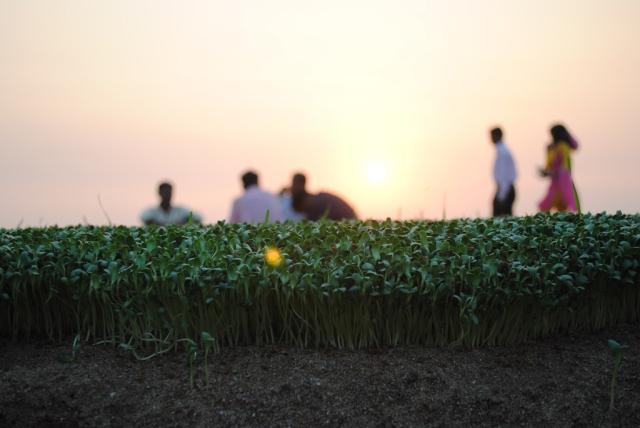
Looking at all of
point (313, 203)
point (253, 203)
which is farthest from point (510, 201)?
point (253, 203)

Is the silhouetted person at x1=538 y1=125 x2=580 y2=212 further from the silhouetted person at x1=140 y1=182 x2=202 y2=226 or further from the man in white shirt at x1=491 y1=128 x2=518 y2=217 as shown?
the silhouetted person at x1=140 y1=182 x2=202 y2=226

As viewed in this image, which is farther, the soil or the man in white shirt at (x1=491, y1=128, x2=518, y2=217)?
the man in white shirt at (x1=491, y1=128, x2=518, y2=217)

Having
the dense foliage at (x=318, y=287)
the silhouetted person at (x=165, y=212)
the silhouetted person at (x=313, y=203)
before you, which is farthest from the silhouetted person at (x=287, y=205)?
the dense foliage at (x=318, y=287)

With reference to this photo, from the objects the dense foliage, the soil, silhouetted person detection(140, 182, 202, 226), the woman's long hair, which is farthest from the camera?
the woman's long hair

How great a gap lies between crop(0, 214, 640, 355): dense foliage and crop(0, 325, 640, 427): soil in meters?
0.22

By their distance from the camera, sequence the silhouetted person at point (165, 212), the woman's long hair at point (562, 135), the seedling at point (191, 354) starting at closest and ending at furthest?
the seedling at point (191, 354) → the silhouetted person at point (165, 212) → the woman's long hair at point (562, 135)

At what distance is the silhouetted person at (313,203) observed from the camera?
393 inches

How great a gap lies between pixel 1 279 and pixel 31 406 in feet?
4.53

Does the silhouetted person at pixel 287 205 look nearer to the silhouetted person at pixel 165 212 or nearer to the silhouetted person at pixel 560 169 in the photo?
the silhouetted person at pixel 165 212

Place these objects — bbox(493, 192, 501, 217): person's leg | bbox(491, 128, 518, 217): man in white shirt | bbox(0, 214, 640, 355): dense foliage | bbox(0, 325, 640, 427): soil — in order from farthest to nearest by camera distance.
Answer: bbox(493, 192, 501, 217): person's leg → bbox(491, 128, 518, 217): man in white shirt → bbox(0, 214, 640, 355): dense foliage → bbox(0, 325, 640, 427): soil

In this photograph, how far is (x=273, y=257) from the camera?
5375 millimetres

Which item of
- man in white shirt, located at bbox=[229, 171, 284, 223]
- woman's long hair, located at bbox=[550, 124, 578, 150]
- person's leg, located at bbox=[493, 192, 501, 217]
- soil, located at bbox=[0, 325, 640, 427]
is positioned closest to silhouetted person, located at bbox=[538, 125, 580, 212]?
woman's long hair, located at bbox=[550, 124, 578, 150]

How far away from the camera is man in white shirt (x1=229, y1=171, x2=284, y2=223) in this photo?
9.88 meters

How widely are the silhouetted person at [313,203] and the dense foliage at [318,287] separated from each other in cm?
377
